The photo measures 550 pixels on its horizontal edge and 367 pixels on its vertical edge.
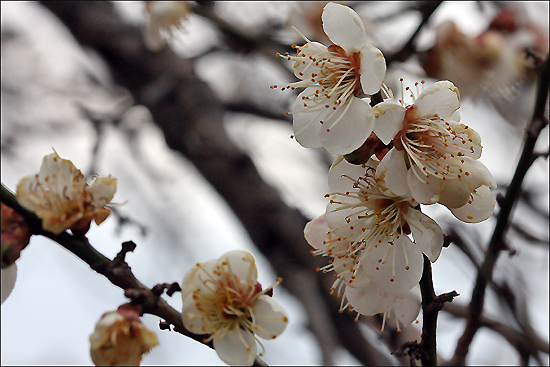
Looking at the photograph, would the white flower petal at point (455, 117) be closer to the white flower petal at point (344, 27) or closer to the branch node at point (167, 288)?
the white flower petal at point (344, 27)

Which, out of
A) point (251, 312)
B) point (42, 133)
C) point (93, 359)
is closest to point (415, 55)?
point (251, 312)

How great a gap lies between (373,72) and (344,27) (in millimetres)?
120

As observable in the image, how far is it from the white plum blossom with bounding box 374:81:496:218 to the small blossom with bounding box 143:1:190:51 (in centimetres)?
165

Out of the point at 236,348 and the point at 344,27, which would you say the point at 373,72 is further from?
the point at 236,348

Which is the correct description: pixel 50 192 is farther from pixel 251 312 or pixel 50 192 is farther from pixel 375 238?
→ pixel 375 238

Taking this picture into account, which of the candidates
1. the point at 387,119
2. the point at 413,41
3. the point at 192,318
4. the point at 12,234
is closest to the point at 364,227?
the point at 387,119

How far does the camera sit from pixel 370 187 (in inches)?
33.5

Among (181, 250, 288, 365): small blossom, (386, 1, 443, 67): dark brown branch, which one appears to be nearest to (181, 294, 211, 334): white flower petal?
(181, 250, 288, 365): small blossom

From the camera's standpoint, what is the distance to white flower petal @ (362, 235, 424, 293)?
85 cm

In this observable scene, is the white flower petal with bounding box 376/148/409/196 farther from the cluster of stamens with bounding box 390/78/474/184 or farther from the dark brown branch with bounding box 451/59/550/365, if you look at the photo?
the dark brown branch with bounding box 451/59/550/365

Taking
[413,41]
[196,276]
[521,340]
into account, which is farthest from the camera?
[413,41]

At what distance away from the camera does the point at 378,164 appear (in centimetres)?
81

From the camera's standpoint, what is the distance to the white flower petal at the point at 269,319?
79 cm

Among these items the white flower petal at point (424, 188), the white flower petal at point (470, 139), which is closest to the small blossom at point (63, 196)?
the white flower petal at point (424, 188)
